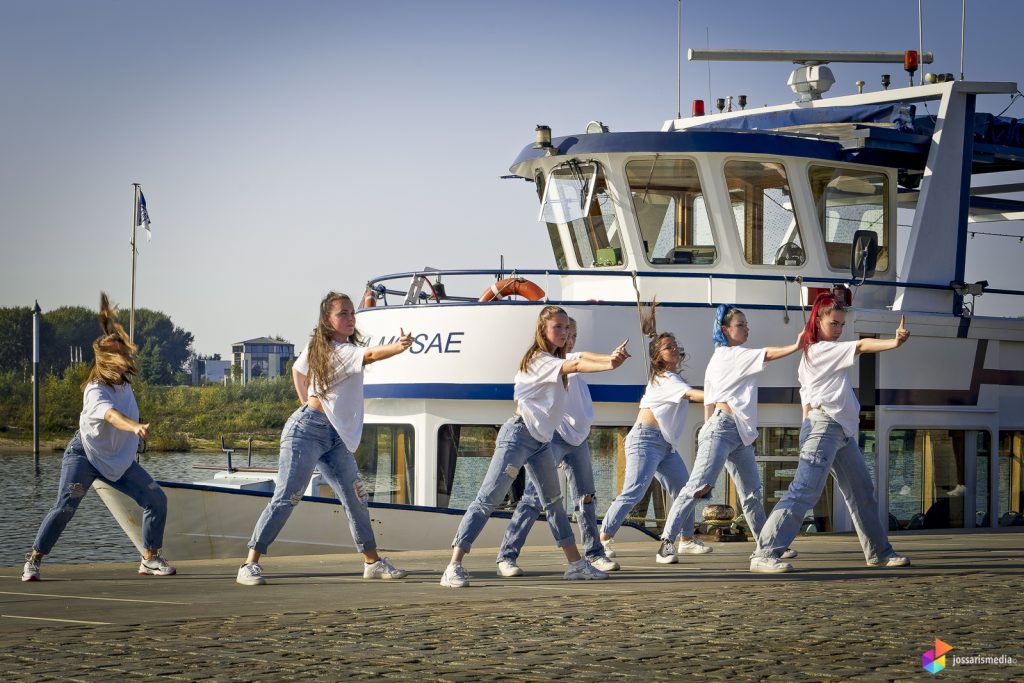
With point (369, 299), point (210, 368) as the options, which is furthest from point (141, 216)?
point (210, 368)

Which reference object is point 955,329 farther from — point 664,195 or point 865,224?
point 664,195

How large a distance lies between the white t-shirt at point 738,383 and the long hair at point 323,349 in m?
2.68

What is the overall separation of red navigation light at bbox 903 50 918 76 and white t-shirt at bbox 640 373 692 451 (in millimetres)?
7655

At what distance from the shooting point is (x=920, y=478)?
14219mm

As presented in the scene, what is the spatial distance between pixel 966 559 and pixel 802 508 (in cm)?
194

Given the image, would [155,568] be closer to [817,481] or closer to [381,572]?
[381,572]

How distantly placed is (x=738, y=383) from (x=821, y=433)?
0.72m

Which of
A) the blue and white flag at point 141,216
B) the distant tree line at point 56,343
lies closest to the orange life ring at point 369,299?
the blue and white flag at point 141,216

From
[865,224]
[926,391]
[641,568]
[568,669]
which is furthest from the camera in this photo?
[865,224]

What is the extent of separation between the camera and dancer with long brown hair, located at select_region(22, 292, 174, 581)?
351 inches

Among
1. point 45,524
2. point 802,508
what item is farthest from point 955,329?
point 45,524

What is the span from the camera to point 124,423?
341 inches

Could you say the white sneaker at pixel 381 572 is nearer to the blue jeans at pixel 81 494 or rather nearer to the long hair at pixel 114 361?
the blue jeans at pixel 81 494

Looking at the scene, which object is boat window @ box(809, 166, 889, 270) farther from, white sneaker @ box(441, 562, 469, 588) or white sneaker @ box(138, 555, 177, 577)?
white sneaker @ box(138, 555, 177, 577)
